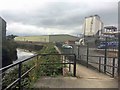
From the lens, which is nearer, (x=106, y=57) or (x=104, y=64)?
(x=104, y=64)

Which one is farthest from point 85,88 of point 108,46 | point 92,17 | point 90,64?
point 92,17

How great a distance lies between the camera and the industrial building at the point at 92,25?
40.4 meters

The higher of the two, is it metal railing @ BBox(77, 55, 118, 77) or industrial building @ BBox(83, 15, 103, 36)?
industrial building @ BBox(83, 15, 103, 36)

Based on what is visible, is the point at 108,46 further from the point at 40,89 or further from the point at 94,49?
the point at 40,89

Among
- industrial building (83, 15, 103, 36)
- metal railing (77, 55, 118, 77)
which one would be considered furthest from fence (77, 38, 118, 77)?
industrial building (83, 15, 103, 36)

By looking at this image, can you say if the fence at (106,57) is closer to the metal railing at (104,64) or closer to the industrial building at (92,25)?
the metal railing at (104,64)

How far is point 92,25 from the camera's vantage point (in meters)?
41.7

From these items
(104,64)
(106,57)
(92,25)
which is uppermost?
(92,25)

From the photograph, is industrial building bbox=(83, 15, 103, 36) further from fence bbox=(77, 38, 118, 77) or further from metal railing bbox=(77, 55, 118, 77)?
metal railing bbox=(77, 55, 118, 77)

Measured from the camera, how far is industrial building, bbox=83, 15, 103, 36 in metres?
40.4

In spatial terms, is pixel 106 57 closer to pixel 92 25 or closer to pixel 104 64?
pixel 104 64

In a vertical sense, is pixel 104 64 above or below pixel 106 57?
below

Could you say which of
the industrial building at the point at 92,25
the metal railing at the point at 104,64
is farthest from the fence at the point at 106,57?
the industrial building at the point at 92,25

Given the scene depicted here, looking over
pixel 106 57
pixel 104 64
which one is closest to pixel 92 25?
pixel 106 57
